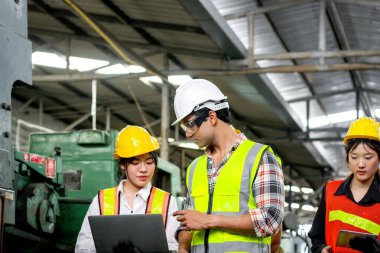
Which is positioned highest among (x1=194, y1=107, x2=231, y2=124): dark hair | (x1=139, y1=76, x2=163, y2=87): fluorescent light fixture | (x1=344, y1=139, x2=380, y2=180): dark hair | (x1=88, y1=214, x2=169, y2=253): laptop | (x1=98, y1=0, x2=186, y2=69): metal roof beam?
(x1=98, y1=0, x2=186, y2=69): metal roof beam

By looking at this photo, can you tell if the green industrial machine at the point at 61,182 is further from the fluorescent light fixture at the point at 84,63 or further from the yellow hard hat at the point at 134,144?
the fluorescent light fixture at the point at 84,63

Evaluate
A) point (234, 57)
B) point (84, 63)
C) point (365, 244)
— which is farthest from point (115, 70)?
point (365, 244)

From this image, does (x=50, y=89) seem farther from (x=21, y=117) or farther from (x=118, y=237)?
(x=118, y=237)

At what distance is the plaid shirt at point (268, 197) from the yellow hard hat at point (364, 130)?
84 cm

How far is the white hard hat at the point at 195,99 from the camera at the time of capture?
401 centimetres

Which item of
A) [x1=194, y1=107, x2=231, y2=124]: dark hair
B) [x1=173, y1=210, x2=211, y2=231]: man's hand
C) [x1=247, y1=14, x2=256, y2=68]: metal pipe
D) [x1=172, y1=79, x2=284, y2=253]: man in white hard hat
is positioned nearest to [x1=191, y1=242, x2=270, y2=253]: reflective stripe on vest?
[x1=172, y1=79, x2=284, y2=253]: man in white hard hat

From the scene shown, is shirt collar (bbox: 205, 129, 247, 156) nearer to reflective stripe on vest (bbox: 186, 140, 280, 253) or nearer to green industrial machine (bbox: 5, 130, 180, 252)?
reflective stripe on vest (bbox: 186, 140, 280, 253)

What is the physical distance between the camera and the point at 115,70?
55.2 ft

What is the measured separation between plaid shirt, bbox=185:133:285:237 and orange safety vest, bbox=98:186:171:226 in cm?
122

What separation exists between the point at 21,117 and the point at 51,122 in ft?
4.84

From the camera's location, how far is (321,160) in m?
22.5

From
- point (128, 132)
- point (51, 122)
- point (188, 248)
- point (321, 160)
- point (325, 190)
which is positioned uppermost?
point (51, 122)

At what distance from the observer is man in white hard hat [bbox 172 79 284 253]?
380cm

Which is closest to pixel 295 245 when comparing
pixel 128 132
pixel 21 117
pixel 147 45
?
pixel 147 45
